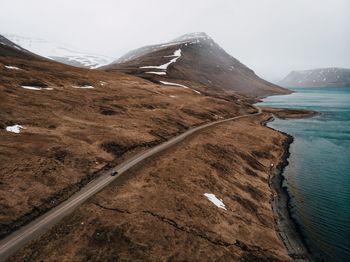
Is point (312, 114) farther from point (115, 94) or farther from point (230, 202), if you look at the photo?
point (230, 202)

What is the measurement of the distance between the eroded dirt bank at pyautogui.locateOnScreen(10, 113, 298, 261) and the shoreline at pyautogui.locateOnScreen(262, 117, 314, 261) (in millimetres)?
1016

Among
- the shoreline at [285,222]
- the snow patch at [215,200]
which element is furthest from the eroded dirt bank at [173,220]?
the shoreline at [285,222]

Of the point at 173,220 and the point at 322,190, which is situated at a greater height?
the point at 173,220

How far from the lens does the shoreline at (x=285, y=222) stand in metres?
36.5

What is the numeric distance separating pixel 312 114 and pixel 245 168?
347 feet

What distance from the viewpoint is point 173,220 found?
35.5 metres

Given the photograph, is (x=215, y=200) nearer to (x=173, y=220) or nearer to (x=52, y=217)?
(x=173, y=220)

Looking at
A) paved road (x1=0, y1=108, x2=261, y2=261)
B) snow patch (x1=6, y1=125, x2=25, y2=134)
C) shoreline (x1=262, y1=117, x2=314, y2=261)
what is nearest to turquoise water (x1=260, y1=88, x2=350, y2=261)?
shoreline (x1=262, y1=117, x2=314, y2=261)

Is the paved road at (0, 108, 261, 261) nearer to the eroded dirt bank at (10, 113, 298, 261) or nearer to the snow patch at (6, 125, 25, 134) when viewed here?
the eroded dirt bank at (10, 113, 298, 261)

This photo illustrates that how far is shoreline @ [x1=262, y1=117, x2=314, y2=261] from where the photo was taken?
36.5m

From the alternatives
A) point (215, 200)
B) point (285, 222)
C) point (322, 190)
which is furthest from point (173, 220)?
point (322, 190)

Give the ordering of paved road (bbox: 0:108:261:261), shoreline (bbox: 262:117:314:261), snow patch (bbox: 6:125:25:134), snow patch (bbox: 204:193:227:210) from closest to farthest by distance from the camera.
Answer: paved road (bbox: 0:108:261:261), shoreline (bbox: 262:117:314:261), snow patch (bbox: 204:193:227:210), snow patch (bbox: 6:125:25:134)

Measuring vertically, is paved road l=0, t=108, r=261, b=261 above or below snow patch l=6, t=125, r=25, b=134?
above

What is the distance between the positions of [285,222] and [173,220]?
1745cm
